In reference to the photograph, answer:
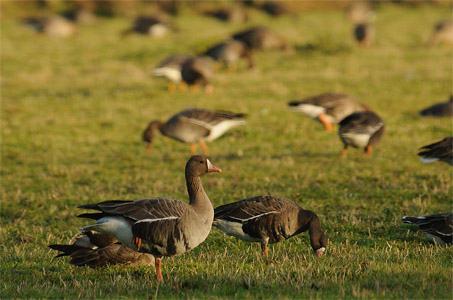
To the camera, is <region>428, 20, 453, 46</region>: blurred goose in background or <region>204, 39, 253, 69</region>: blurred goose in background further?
<region>428, 20, 453, 46</region>: blurred goose in background

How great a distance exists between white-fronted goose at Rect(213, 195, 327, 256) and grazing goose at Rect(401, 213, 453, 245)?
6.09ft

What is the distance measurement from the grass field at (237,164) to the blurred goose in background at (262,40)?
130cm

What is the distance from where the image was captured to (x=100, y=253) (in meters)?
8.17

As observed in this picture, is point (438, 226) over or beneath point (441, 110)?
beneath

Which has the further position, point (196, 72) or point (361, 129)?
point (196, 72)

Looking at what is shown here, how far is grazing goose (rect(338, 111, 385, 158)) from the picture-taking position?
15.4 metres

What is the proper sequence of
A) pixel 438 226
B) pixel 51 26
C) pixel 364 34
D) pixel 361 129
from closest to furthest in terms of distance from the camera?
pixel 438 226
pixel 361 129
pixel 364 34
pixel 51 26

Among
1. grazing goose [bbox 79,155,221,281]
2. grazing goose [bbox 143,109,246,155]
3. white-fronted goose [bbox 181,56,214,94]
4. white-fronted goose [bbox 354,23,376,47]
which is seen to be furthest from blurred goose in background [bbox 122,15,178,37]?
grazing goose [bbox 79,155,221,281]

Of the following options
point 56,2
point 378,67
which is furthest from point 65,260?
point 56,2

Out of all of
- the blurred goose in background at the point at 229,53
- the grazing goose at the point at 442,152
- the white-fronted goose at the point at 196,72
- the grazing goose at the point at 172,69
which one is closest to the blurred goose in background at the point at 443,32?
the blurred goose in background at the point at 229,53

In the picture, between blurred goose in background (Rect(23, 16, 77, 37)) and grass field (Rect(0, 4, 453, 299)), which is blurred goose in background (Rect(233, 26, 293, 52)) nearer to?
grass field (Rect(0, 4, 453, 299))

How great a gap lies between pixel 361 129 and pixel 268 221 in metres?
7.60

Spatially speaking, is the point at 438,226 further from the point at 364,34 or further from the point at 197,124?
the point at 364,34

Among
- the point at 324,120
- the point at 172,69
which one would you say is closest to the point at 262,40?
the point at 172,69
